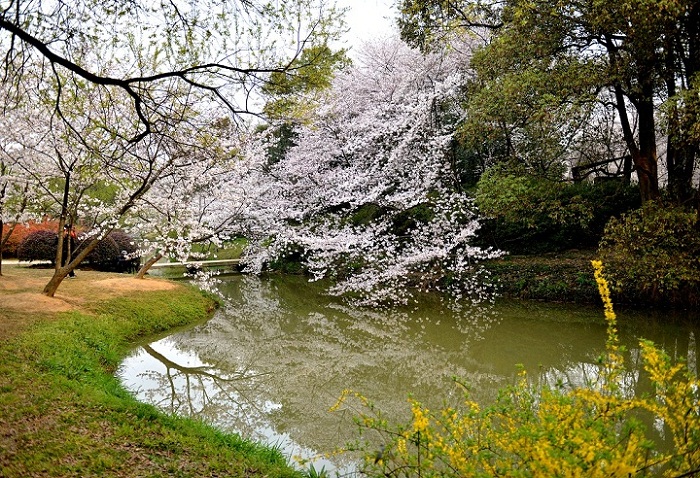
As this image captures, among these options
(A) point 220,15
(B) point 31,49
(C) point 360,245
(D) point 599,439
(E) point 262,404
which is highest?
(A) point 220,15

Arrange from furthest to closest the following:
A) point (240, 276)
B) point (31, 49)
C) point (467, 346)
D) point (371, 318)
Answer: point (240, 276), point (371, 318), point (467, 346), point (31, 49)

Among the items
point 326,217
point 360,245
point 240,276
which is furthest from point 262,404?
point 240,276

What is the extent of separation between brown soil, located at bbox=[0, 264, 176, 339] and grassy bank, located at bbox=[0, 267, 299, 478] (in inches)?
1.6

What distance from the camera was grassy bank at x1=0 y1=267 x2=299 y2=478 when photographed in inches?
123

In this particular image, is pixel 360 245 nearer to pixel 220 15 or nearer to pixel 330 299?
pixel 330 299

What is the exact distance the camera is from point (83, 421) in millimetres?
3742

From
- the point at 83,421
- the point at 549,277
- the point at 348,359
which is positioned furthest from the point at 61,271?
the point at 549,277

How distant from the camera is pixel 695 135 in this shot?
618cm

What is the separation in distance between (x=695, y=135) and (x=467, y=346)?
4271 mm

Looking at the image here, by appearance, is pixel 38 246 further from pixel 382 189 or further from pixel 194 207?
pixel 382 189

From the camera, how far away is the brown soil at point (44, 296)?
6.61 m

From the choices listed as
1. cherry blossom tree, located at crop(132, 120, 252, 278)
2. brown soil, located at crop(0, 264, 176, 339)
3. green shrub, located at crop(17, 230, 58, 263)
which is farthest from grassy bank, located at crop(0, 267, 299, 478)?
green shrub, located at crop(17, 230, 58, 263)

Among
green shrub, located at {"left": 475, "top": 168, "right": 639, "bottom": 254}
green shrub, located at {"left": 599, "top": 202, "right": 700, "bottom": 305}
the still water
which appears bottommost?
the still water

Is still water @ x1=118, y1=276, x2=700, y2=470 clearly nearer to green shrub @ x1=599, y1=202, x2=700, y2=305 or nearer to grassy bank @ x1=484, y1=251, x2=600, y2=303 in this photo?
grassy bank @ x1=484, y1=251, x2=600, y2=303
